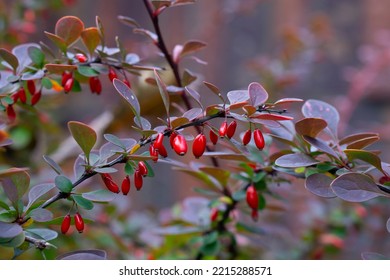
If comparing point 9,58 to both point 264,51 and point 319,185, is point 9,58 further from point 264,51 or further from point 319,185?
point 264,51

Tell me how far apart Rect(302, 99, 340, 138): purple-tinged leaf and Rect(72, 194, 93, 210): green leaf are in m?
0.35

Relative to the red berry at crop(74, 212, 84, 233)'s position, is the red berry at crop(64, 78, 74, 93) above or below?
above

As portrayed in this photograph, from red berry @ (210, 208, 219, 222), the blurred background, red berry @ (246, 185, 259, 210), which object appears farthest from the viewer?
the blurred background

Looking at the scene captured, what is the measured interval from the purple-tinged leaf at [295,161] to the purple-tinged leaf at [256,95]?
8cm

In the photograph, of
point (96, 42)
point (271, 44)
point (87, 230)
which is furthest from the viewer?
point (271, 44)

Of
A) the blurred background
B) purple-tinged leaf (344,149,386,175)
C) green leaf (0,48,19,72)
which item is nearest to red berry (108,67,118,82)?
green leaf (0,48,19,72)

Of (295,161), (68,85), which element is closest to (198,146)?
(295,161)

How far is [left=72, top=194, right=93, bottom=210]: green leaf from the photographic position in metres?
0.62

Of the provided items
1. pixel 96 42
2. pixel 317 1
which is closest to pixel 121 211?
pixel 96 42

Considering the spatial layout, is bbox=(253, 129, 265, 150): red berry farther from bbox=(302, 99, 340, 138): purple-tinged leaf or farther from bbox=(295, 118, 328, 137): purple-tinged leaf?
bbox=(302, 99, 340, 138): purple-tinged leaf

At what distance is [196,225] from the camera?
98cm

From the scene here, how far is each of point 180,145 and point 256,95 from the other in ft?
0.37

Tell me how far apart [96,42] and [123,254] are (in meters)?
0.63
